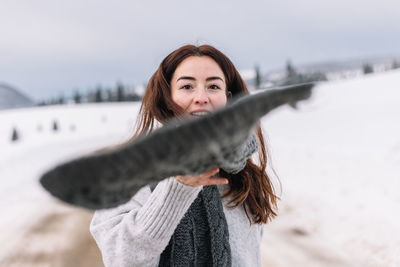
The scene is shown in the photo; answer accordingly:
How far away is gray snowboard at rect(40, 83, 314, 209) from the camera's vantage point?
48cm

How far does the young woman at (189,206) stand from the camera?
44.8 inches

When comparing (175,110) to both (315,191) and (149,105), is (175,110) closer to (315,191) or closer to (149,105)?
(149,105)

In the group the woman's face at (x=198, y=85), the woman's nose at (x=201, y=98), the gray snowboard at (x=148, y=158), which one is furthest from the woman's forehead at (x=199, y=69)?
the gray snowboard at (x=148, y=158)

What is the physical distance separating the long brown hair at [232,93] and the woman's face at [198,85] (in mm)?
42

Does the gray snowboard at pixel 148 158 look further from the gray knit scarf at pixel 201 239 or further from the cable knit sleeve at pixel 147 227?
the gray knit scarf at pixel 201 239

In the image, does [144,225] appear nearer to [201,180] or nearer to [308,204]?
[201,180]

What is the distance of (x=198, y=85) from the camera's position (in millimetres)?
1381

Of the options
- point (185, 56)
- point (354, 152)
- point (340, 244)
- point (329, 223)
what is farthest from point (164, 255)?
point (354, 152)

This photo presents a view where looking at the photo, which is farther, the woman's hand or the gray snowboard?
the woman's hand

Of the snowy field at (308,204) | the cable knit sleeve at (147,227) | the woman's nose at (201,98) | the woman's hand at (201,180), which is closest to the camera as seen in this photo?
the woman's hand at (201,180)

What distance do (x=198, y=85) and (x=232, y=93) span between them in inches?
12.5

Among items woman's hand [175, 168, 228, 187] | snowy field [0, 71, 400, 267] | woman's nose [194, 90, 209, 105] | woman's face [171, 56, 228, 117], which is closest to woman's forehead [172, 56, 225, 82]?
woman's face [171, 56, 228, 117]

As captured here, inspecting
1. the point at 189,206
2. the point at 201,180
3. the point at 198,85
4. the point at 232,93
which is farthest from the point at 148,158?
the point at 232,93

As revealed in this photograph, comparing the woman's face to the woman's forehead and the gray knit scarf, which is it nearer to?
the woman's forehead
